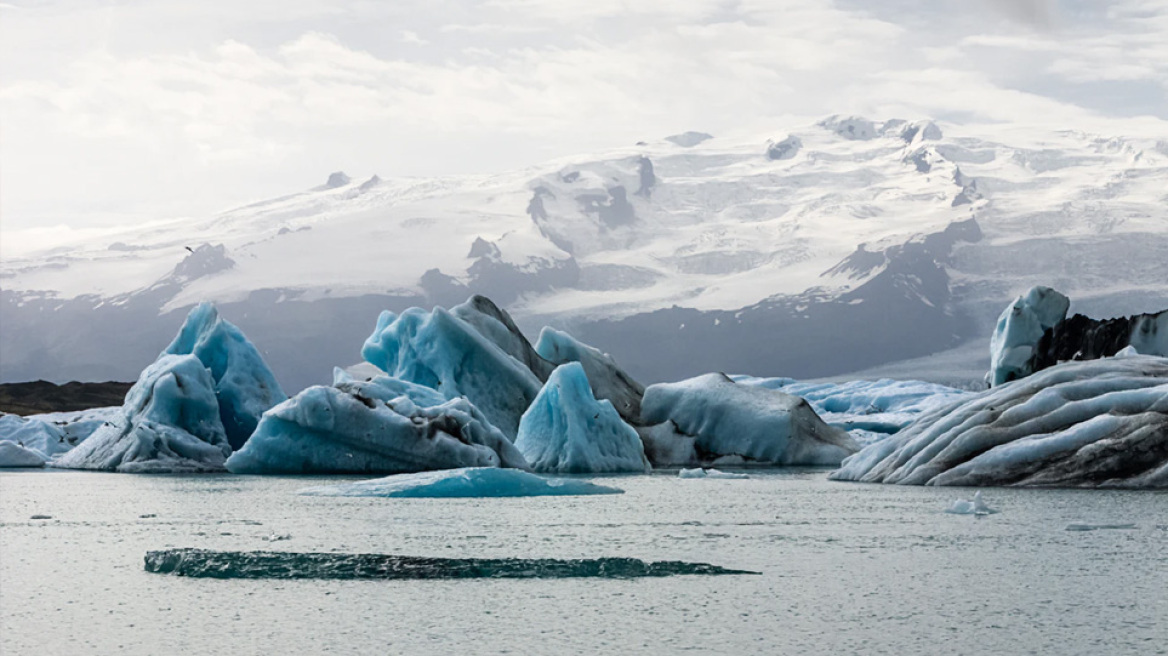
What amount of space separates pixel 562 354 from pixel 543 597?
34.3 metres

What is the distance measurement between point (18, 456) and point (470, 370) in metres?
14.5

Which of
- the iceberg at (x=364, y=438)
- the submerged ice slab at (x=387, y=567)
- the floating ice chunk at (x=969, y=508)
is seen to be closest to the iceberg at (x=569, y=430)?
the iceberg at (x=364, y=438)

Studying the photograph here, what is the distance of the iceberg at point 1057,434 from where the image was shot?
23.1m

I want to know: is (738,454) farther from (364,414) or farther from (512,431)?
(364,414)

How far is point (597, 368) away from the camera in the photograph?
45.4 m

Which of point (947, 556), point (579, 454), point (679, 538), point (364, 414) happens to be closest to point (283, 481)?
point (364, 414)

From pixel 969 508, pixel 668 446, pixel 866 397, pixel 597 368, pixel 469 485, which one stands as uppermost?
pixel 969 508

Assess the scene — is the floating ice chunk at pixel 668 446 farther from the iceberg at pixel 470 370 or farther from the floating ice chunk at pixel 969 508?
the floating ice chunk at pixel 969 508

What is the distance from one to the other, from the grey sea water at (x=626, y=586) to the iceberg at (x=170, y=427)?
13.4 m

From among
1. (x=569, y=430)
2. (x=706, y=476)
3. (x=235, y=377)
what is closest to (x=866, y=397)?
(x=706, y=476)

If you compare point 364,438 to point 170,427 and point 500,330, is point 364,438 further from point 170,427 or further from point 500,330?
point 500,330

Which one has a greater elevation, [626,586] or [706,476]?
[626,586]

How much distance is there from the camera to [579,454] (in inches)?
1393

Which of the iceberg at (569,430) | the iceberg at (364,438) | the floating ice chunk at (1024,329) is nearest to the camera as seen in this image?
the iceberg at (364,438)
